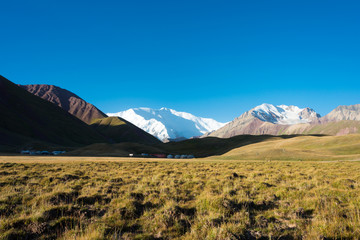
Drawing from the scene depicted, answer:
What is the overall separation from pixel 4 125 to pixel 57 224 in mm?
215862

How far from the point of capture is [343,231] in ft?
22.0

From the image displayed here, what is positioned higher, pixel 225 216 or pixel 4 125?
pixel 4 125

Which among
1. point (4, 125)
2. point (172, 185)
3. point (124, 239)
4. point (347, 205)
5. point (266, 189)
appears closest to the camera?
point (124, 239)

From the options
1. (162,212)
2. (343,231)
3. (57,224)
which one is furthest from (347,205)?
(57,224)

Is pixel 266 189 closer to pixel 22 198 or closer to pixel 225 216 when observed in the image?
pixel 225 216

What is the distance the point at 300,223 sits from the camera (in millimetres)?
7492

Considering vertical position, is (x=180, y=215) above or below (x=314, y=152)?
above

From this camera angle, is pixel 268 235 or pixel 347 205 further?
pixel 347 205

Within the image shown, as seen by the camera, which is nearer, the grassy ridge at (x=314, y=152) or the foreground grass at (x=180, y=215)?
the foreground grass at (x=180, y=215)

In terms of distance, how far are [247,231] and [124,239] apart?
4.27 m

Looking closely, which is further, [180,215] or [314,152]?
[314,152]

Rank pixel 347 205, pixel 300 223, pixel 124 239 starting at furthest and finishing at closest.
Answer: pixel 347 205
pixel 300 223
pixel 124 239

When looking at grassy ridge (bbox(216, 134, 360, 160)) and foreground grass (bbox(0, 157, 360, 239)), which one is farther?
grassy ridge (bbox(216, 134, 360, 160))

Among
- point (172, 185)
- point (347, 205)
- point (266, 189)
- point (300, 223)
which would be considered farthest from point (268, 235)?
point (172, 185)
